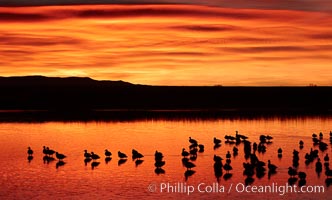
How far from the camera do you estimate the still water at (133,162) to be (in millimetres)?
26859

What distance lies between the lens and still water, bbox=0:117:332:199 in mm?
26859

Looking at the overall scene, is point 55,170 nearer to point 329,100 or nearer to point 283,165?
point 283,165

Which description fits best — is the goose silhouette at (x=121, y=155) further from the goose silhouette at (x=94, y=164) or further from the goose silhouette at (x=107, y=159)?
the goose silhouette at (x=94, y=164)

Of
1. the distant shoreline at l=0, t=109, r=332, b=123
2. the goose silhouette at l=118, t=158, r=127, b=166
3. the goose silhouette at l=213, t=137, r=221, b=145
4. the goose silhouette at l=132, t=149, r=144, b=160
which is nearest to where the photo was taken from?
the goose silhouette at l=118, t=158, r=127, b=166

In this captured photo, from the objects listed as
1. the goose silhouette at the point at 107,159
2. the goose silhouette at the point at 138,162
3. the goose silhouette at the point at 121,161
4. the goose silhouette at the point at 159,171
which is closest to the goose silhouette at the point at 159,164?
the goose silhouette at the point at 159,171

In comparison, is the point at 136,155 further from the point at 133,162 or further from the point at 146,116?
the point at 146,116

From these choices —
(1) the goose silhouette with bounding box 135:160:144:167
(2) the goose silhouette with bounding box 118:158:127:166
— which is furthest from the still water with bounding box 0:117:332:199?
(2) the goose silhouette with bounding box 118:158:127:166

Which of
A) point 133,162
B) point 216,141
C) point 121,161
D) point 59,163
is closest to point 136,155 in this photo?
point 133,162

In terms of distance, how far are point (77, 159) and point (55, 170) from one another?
3732 mm

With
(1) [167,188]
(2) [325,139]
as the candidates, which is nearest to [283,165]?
(1) [167,188]

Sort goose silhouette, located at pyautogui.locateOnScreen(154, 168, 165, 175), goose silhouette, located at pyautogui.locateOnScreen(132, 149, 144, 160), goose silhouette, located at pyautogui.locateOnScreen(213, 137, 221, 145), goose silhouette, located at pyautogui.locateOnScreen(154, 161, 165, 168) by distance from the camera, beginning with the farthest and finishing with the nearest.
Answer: goose silhouette, located at pyautogui.locateOnScreen(213, 137, 221, 145) < goose silhouette, located at pyautogui.locateOnScreen(132, 149, 144, 160) < goose silhouette, located at pyautogui.locateOnScreen(154, 161, 165, 168) < goose silhouette, located at pyautogui.locateOnScreen(154, 168, 165, 175)

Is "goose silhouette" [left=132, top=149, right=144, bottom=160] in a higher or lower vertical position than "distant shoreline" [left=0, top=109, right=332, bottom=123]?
lower

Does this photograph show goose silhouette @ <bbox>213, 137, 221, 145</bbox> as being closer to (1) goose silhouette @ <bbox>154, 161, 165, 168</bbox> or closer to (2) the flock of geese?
(2) the flock of geese

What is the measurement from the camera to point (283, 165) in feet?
110
